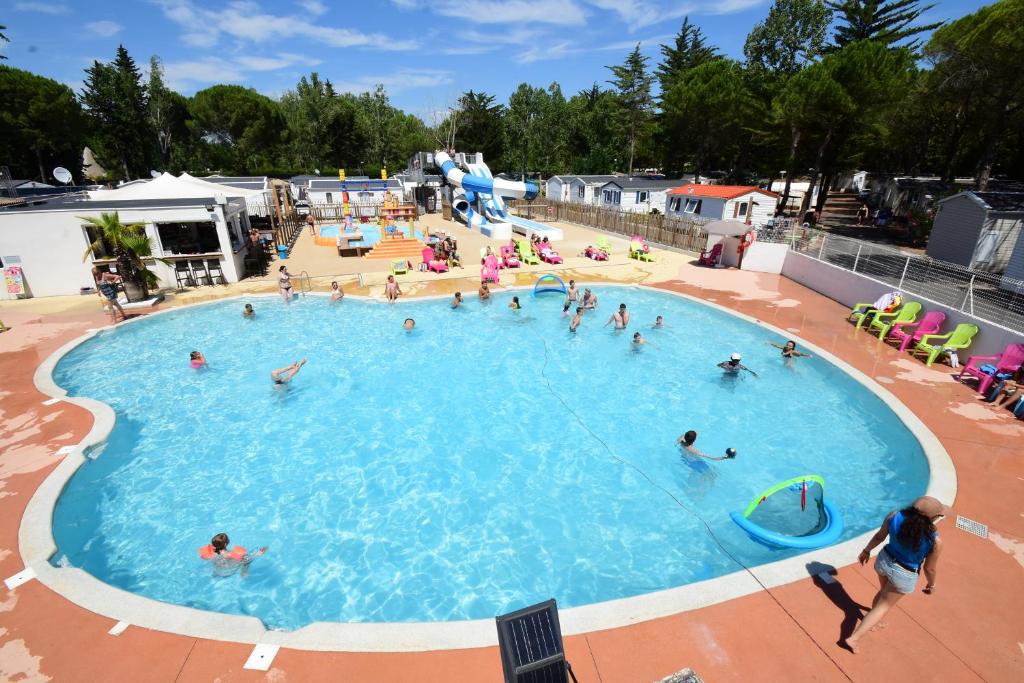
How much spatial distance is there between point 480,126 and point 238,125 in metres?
39.7

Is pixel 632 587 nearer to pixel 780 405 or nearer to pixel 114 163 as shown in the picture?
pixel 780 405

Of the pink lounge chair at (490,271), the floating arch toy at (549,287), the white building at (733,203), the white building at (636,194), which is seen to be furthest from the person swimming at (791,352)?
the white building at (636,194)

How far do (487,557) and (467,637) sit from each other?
230 cm

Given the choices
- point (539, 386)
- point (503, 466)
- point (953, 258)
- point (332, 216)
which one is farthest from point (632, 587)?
point (332, 216)

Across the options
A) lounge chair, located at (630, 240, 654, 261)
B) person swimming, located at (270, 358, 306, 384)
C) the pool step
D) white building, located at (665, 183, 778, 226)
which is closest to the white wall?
lounge chair, located at (630, 240, 654, 261)

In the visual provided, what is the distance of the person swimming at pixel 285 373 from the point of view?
11.8 meters

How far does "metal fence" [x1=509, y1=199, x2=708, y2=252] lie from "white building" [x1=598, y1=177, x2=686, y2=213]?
6.61m

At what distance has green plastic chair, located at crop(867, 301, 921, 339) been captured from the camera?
13.5 m

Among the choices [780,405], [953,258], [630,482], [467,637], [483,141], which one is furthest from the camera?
[483,141]

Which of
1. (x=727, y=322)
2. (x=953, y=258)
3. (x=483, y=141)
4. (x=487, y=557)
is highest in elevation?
(x=483, y=141)

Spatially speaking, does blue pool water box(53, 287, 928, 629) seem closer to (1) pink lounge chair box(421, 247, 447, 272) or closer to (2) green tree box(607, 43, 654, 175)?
(1) pink lounge chair box(421, 247, 447, 272)

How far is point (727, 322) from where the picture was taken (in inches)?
624

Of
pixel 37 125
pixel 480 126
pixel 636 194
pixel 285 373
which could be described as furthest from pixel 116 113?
pixel 285 373

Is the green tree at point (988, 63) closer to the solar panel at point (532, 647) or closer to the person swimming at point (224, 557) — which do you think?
the solar panel at point (532, 647)
